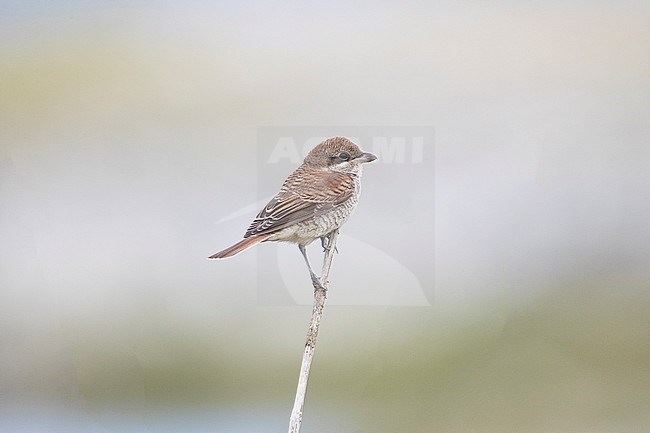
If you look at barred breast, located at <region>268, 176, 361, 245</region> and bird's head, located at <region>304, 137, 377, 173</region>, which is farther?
bird's head, located at <region>304, 137, 377, 173</region>

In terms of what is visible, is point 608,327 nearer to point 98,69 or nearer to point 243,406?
point 243,406

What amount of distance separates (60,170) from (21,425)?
11.2 feet

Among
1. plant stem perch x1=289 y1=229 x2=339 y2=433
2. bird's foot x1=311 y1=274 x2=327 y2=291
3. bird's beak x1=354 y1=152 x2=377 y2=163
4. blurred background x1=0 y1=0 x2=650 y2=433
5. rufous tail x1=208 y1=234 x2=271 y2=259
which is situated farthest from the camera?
blurred background x1=0 y1=0 x2=650 y2=433

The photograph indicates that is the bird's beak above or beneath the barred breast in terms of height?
above

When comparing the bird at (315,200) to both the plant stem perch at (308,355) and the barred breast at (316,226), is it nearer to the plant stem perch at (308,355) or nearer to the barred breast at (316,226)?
the barred breast at (316,226)

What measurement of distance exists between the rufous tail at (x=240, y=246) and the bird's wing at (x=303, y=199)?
0.14 feet

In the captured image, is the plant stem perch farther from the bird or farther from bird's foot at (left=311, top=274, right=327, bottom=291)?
the bird

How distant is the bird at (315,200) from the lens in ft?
15.1

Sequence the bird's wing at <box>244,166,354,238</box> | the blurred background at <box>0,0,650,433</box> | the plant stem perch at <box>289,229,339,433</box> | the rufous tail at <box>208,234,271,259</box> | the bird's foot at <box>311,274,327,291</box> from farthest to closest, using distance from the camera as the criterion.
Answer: the blurred background at <box>0,0,650,433</box> < the bird's wing at <box>244,166,354,238</box> < the rufous tail at <box>208,234,271,259</box> < the bird's foot at <box>311,274,327,291</box> < the plant stem perch at <box>289,229,339,433</box>

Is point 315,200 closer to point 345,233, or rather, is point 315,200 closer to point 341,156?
point 341,156

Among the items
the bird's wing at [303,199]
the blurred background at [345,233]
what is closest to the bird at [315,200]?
the bird's wing at [303,199]

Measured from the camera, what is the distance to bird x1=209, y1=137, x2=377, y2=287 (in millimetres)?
4605

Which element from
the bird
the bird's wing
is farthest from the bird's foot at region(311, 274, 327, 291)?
the bird's wing

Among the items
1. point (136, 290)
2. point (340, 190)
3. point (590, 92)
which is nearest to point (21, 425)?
point (136, 290)
